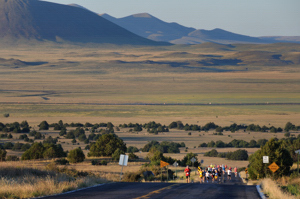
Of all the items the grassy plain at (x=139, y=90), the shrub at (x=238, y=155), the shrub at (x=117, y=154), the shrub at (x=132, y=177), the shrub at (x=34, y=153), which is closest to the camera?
the shrub at (x=132, y=177)

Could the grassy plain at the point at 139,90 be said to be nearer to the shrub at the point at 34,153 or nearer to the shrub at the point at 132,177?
the shrub at the point at 34,153

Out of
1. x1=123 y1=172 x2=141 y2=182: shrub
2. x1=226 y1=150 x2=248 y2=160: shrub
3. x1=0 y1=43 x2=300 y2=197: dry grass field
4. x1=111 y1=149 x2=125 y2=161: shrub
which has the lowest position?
x1=226 y1=150 x2=248 y2=160: shrub

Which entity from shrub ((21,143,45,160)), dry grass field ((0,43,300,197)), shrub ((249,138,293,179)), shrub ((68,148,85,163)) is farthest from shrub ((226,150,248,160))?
shrub ((21,143,45,160))

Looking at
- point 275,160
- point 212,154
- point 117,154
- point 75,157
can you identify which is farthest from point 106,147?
point 275,160

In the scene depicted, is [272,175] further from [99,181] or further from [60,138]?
[60,138]

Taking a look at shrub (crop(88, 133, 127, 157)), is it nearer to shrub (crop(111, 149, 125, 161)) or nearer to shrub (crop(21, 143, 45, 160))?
shrub (crop(111, 149, 125, 161))

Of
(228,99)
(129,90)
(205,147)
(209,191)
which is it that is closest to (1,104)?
(129,90)

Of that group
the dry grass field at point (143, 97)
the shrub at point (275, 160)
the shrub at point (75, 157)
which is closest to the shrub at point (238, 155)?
the dry grass field at point (143, 97)

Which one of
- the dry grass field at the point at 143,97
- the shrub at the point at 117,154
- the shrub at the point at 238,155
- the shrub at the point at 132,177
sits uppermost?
the dry grass field at the point at 143,97

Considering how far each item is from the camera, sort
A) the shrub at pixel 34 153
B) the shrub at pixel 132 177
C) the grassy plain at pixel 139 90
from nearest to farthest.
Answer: the shrub at pixel 132 177, the shrub at pixel 34 153, the grassy plain at pixel 139 90

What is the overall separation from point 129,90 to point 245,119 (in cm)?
4864

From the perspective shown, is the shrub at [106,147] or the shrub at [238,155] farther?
the shrub at [238,155]

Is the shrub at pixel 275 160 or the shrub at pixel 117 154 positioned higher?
the shrub at pixel 275 160

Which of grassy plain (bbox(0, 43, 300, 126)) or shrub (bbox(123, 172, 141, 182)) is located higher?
grassy plain (bbox(0, 43, 300, 126))
